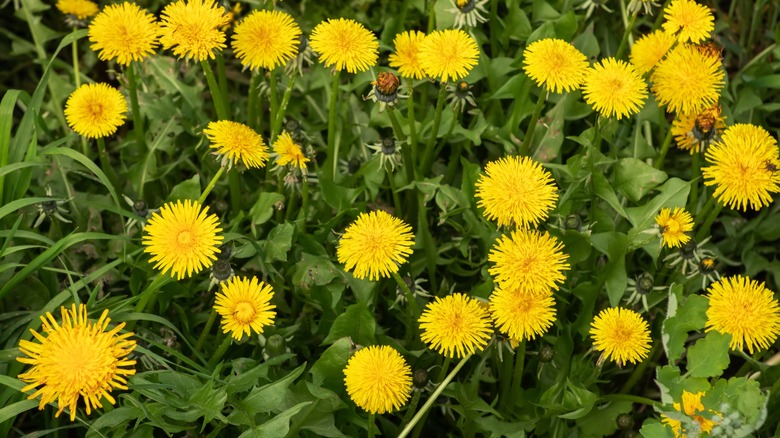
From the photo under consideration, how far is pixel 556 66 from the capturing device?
5.53 feet

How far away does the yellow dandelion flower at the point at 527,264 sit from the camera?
1.44 m

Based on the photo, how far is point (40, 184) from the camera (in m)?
2.04

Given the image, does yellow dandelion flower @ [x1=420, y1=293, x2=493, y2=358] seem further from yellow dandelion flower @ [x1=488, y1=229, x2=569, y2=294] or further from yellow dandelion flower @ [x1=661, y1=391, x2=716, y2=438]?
yellow dandelion flower @ [x1=661, y1=391, x2=716, y2=438]

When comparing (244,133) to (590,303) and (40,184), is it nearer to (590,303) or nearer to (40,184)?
(40,184)

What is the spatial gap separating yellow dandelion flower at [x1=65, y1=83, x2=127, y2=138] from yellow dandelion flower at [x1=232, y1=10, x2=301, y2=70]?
32 cm

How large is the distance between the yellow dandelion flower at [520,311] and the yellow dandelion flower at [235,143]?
584 mm

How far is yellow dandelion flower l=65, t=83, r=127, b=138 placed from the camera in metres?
1.75

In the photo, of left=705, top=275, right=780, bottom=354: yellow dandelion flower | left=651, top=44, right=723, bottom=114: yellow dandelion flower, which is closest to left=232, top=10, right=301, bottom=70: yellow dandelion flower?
left=651, top=44, right=723, bottom=114: yellow dandelion flower

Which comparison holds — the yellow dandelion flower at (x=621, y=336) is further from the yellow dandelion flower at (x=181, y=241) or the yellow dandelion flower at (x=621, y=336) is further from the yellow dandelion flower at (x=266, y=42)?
the yellow dandelion flower at (x=266, y=42)

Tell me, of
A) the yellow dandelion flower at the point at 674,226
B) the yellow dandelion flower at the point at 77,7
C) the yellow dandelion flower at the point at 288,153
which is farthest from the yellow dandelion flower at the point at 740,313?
the yellow dandelion flower at the point at 77,7

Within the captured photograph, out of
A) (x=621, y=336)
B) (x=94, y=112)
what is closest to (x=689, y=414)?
(x=621, y=336)

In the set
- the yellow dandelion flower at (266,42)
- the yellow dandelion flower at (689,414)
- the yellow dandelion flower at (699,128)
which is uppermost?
the yellow dandelion flower at (266,42)

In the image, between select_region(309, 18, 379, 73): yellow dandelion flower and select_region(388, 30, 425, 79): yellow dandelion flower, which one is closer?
select_region(309, 18, 379, 73): yellow dandelion flower

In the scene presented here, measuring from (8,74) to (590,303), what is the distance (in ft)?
6.53
